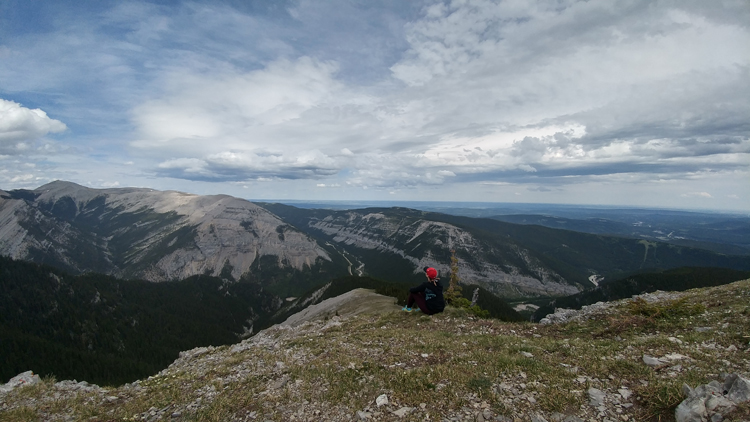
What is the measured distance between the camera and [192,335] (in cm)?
18688

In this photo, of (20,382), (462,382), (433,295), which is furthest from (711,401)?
(20,382)

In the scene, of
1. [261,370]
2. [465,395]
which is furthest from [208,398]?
[465,395]

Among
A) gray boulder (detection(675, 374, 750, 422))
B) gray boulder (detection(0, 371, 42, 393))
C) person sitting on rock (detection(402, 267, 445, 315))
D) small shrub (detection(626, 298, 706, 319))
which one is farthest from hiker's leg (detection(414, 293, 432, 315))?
gray boulder (detection(0, 371, 42, 393))

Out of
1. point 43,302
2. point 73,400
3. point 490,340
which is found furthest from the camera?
point 43,302

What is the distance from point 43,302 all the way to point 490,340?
258845mm

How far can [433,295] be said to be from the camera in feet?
70.4

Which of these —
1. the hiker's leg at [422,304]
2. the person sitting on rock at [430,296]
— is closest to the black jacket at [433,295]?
the person sitting on rock at [430,296]

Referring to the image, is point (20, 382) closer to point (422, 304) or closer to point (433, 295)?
point (422, 304)

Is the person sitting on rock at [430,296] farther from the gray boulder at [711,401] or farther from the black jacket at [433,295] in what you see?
the gray boulder at [711,401]

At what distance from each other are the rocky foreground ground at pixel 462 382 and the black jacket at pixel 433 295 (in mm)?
4302

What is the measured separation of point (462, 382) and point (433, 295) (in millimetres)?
11749

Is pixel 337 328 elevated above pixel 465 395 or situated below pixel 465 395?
below

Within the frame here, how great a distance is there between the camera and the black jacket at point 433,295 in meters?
21.3

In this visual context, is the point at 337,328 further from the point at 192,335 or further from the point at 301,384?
the point at 192,335
